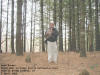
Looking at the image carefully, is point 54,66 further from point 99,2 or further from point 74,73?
point 99,2

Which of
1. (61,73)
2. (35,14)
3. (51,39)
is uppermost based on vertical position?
(35,14)

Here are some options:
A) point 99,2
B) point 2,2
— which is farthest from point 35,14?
point 99,2

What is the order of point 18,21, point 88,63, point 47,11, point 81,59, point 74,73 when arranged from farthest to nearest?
1. point 47,11
2. point 18,21
3. point 81,59
4. point 88,63
5. point 74,73

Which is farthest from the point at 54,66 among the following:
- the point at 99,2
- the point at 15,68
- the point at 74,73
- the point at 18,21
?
the point at 99,2

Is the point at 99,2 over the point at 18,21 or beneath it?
over

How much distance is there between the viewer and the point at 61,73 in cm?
760

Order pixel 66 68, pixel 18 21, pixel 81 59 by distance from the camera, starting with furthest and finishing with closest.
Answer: pixel 18 21 < pixel 81 59 < pixel 66 68

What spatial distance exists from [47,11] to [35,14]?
2.21 meters

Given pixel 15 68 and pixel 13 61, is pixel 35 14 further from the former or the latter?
pixel 15 68

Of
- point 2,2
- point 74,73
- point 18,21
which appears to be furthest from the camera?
point 2,2

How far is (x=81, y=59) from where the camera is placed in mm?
10219

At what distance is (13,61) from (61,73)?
11.0 ft

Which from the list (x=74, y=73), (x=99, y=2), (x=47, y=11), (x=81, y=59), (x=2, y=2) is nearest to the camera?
(x=74, y=73)

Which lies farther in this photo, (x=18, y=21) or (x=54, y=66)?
(x=18, y=21)
